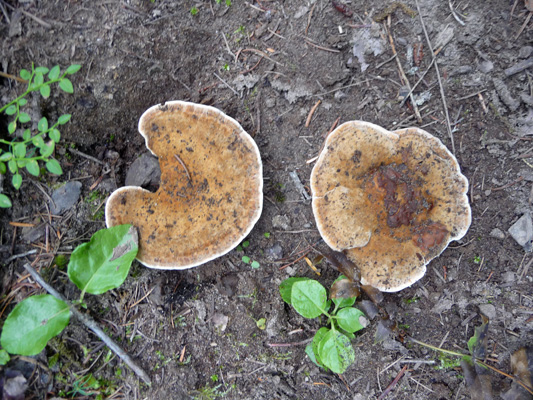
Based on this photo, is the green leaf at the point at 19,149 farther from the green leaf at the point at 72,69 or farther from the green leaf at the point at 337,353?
the green leaf at the point at 337,353

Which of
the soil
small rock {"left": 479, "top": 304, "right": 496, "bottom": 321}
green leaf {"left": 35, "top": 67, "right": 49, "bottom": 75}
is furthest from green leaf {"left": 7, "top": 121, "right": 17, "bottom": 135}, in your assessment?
small rock {"left": 479, "top": 304, "right": 496, "bottom": 321}

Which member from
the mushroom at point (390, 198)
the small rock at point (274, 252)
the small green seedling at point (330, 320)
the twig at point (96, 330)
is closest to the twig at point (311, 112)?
the mushroom at point (390, 198)

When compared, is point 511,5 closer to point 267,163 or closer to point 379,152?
point 379,152

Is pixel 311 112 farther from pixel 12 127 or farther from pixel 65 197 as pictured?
pixel 12 127

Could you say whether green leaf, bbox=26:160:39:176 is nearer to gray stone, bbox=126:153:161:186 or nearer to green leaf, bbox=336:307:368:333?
gray stone, bbox=126:153:161:186

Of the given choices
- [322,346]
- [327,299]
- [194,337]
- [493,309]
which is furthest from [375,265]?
[194,337]

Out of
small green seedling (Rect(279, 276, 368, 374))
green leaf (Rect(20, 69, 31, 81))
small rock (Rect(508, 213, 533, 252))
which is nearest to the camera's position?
green leaf (Rect(20, 69, 31, 81))
